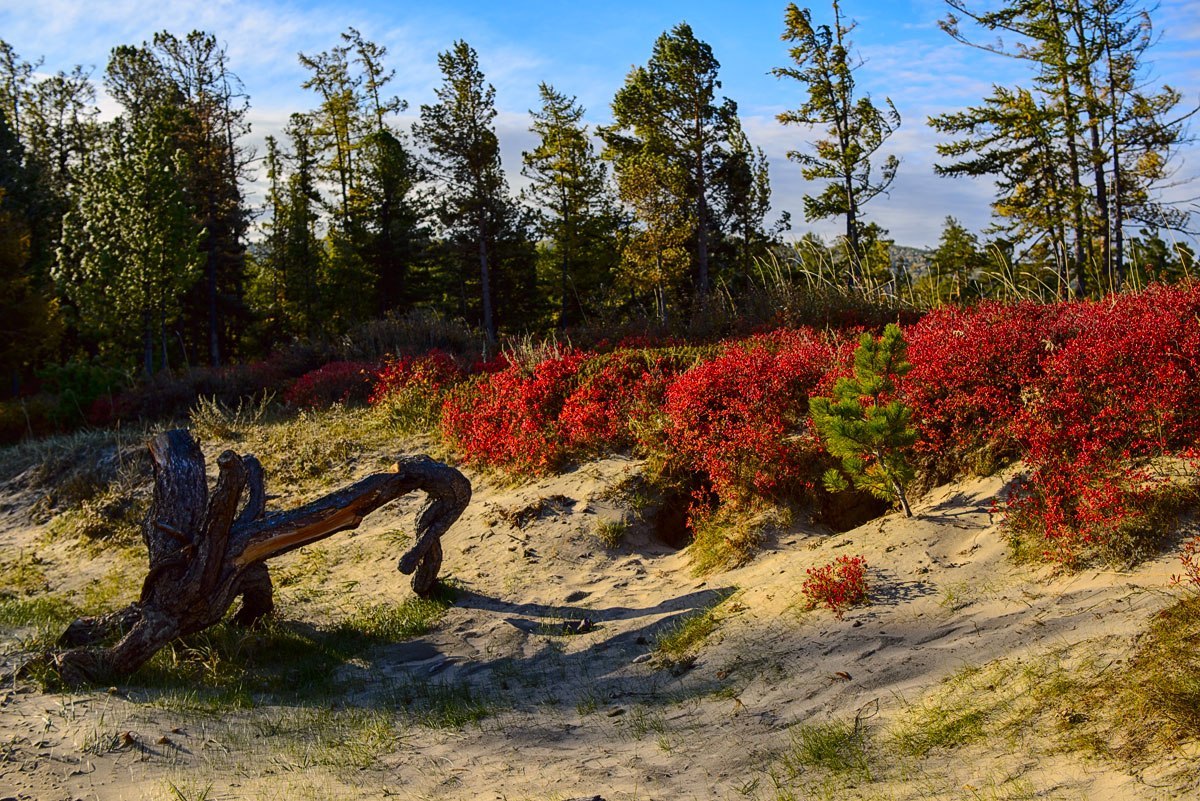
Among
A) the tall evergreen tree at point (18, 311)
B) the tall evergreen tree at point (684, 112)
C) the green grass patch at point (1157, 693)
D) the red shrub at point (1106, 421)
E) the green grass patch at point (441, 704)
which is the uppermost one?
the tall evergreen tree at point (684, 112)

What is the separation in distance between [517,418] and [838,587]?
20.1ft

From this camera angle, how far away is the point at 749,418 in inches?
345

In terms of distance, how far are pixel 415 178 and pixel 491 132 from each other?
415cm

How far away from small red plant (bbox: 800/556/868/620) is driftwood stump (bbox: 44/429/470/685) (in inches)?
137

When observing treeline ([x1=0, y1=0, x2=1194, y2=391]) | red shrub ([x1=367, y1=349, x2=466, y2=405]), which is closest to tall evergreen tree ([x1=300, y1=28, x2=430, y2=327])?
treeline ([x1=0, y1=0, x2=1194, y2=391])

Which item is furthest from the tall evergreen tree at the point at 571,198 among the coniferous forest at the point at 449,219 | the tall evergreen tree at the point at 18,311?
the tall evergreen tree at the point at 18,311

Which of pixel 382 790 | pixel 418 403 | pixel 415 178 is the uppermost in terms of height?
pixel 415 178

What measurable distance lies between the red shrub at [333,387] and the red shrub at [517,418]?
12.3ft

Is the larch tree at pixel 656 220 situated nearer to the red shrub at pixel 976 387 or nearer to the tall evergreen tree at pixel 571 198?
the tall evergreen tree at pixel 571 198

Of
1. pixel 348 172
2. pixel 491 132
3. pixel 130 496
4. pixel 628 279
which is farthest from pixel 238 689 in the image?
pixel 348 172

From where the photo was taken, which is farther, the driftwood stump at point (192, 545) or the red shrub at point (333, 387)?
the red shrub at point (333, 387)

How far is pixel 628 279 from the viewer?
31906 mm

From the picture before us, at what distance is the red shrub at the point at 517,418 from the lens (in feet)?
Answer: 35.1

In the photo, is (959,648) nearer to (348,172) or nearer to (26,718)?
(26,718)
